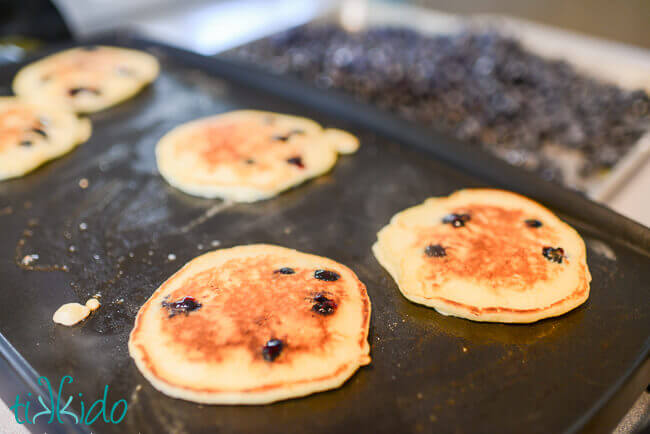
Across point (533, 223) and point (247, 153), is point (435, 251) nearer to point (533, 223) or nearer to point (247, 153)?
point (533, 223)

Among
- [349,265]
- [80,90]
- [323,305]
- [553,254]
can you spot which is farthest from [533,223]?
[80,90]

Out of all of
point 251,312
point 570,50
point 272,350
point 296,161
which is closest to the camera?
point 272,350

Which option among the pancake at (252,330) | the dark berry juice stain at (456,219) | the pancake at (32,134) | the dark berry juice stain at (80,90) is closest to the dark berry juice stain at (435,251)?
the dark berry juice stain at (456,219)

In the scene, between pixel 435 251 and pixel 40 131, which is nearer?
pixel 435 251

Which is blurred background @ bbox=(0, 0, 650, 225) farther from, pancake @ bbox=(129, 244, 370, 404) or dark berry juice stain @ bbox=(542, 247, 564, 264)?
pancake @ bbox=(129, 244, 370, 404)

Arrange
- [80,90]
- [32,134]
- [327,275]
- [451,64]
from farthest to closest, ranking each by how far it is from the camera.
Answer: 1. [451,64]
2. [80,90]
3. [32,134]
4. [327,275]

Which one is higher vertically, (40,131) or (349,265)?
(40,131)

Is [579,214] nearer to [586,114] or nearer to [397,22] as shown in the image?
[586,114]
